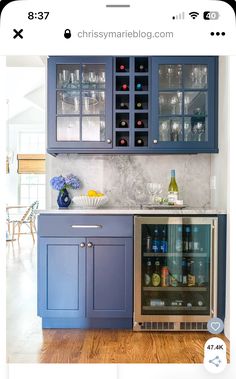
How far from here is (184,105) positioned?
1.76 metres

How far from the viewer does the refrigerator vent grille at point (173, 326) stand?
5.23 ft

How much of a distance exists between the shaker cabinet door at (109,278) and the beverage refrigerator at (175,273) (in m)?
0.04

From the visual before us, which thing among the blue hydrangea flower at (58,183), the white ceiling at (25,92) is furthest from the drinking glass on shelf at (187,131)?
the white ceiling at (25,92)

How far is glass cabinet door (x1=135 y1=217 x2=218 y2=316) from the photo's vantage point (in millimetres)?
1590

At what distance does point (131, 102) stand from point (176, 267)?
79 cm

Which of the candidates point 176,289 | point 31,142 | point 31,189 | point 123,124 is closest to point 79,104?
point 123,124

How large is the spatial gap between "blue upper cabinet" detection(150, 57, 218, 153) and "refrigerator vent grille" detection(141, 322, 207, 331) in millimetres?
781

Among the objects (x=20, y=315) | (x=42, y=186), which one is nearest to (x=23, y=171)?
(x=42, y=186)

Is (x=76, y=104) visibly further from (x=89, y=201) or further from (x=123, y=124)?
(x=89, y=201)

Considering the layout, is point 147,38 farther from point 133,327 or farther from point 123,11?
point 133,327

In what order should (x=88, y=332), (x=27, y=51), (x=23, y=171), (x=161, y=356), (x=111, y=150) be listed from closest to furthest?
(x=27, y=51) < (x=161, y=356) < (x=88, y=332) < (x=111, y=150) < (x=23, y=171)

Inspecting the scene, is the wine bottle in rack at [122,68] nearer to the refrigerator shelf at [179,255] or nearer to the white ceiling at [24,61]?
the white ceiling at [24,61]

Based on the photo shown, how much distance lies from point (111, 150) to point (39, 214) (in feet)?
1.51

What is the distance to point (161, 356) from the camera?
4.31ft
